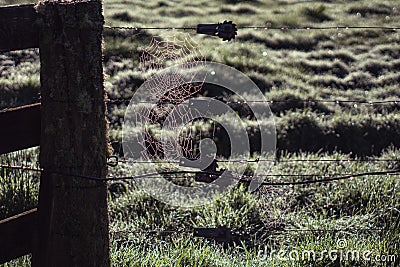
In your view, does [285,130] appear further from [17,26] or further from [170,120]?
[17,26]

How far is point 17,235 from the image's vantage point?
2490 mm

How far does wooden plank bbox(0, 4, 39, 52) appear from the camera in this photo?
2.24m

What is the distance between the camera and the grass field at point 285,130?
382cm

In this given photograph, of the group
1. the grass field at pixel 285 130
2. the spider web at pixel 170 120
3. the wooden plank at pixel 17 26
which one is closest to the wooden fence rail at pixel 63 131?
the wooden plank at pixel 17 26

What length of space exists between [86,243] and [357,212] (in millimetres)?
2571

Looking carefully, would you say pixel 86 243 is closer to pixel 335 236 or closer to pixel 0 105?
pixel 335 236

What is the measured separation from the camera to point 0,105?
24.6ft

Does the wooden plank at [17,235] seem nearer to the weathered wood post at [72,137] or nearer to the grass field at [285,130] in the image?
the weathered wood post at [72,137]

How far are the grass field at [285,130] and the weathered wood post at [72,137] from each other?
0.90 meters

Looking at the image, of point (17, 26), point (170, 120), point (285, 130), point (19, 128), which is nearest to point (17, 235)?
point (19, 128)

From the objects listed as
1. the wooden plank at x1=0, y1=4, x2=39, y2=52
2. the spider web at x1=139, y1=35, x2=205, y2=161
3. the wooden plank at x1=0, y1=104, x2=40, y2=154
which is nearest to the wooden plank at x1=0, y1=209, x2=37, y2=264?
the wooden plank at x1=0, y1=104, x2=40, y2=154

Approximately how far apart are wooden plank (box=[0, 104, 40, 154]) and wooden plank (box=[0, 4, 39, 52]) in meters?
0.27

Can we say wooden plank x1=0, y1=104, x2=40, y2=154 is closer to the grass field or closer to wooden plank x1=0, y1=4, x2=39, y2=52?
wooden plank x1=0, y1=4, x2=39, y2=52

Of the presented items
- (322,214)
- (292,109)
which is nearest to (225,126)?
(292,109)
